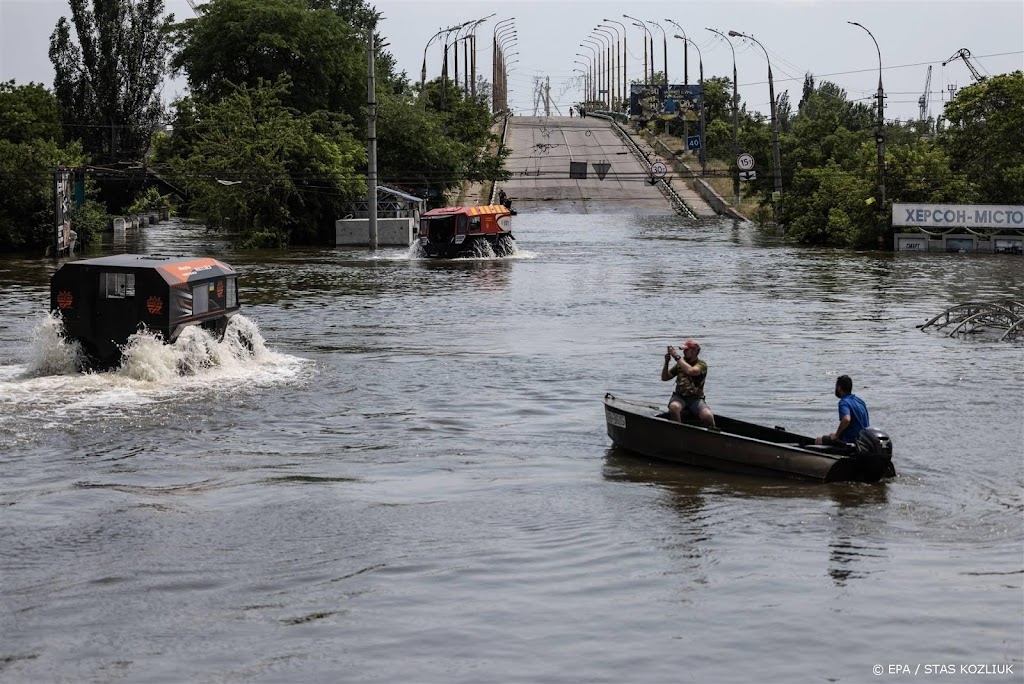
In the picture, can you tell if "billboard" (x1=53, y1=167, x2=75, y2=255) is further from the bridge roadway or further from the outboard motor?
the outboard motor

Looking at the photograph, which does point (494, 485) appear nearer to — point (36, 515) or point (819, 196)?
point (36, 515)

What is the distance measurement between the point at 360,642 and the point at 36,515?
6.00 m

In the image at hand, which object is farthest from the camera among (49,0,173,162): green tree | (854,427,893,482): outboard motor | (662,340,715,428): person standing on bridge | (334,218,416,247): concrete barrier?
(49,0,173,162): green tree

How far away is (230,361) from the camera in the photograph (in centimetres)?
2592

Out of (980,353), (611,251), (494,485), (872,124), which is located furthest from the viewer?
(872,124)

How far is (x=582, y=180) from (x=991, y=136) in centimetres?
4625

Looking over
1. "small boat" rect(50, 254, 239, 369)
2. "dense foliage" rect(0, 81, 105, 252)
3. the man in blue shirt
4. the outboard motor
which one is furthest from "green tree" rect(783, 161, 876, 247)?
the outboard motor

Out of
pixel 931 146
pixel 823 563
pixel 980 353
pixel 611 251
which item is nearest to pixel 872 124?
pixel 931 146

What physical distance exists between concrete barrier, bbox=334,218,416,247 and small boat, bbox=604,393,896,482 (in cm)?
5232

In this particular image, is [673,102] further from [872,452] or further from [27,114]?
[872,452]

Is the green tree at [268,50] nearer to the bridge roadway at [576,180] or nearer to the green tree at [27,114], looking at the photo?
the green tree at [27,114]

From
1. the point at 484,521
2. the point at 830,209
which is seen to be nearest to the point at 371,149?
the point at 830,209

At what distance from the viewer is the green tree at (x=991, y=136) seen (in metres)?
67.6

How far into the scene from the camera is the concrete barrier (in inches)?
2788
